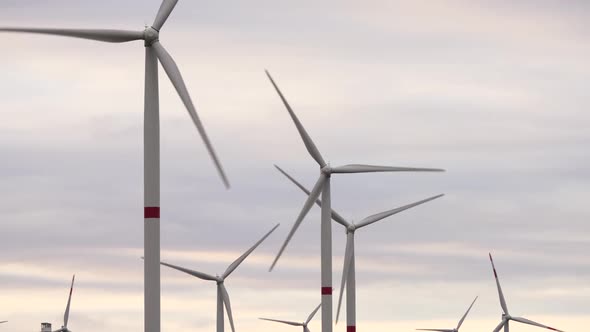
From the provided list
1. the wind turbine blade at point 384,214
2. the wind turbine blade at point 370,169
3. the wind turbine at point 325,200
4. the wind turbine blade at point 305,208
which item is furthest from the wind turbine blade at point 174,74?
the wind turbine blade at point 384,214

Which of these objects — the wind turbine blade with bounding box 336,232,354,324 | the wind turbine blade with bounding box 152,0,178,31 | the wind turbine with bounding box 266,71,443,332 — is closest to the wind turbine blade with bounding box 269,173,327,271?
the wind turbine with bounding box 266,71,443,332

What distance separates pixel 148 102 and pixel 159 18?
634 cm

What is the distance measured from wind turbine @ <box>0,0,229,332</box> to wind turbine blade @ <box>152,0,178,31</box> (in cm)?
174

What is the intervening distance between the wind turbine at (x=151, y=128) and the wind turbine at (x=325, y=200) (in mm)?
24021

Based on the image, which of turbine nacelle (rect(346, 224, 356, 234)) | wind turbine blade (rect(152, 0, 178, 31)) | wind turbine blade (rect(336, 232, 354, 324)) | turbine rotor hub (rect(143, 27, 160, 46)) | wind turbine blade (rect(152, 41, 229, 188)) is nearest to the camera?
wind turbine blade (rect(152, 41, 229, 188))

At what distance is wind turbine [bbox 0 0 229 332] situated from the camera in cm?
7562

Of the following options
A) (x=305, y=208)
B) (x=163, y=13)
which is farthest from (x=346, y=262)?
(x=163, y=13)

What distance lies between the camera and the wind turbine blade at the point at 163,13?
82.4 meters

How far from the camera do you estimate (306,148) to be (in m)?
120

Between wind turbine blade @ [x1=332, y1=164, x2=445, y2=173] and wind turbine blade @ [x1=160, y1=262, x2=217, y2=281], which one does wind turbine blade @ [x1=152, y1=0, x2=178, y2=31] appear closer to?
wind turbine blade @ [x1=332, y1=164, x2=445, y2=173]

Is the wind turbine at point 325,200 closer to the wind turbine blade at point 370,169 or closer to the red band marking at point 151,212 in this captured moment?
the wind turbine blade at point 370,169

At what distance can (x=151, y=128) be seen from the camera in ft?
Result: 254

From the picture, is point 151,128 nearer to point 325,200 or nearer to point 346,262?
point 325,200

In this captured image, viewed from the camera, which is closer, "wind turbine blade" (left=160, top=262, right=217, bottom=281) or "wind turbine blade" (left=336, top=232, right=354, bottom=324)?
"wind turbine blade" (left=336, top=232, right=354, bottom=324)
